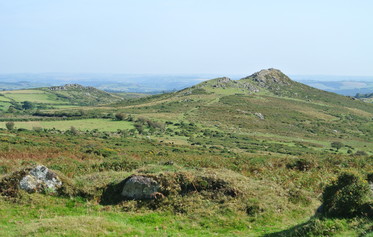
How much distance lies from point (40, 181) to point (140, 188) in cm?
542

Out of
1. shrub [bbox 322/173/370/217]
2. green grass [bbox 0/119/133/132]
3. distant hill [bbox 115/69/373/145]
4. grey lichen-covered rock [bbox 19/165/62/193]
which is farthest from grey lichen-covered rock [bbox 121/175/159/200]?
distant hill [bbox 115/69/373/145]

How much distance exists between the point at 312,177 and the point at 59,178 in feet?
53.8

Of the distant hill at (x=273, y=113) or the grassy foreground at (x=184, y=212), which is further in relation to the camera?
the distant hill at (x=273, y=113)

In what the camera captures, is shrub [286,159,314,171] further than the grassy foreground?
Yes

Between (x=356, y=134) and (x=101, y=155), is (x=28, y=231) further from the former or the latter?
(x=356, y=134)

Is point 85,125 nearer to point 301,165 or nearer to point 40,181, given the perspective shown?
point 301,165

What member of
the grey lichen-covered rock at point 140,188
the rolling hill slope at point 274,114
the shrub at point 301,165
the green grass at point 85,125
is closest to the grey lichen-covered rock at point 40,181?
the grey lichen-covered rock at point 140,188

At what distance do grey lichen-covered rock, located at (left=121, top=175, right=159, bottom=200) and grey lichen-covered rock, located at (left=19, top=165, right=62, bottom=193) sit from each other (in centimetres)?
378

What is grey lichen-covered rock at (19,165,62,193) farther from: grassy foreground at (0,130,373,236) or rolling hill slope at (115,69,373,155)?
rolling hill slope at (115,69,373,155)

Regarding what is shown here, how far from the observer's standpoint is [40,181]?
53.4 ft

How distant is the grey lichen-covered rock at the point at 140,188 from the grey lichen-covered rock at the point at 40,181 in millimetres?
3779

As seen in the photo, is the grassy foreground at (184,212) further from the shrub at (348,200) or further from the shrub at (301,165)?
the shrub at (301,165)

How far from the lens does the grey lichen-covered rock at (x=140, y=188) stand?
15617 mm

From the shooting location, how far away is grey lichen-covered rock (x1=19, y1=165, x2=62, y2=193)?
625 inches
